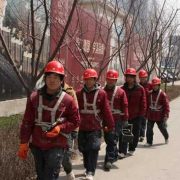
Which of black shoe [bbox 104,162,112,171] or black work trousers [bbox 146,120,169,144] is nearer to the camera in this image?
black shoe [bbox 104,162,112,171]

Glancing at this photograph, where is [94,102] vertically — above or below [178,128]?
above

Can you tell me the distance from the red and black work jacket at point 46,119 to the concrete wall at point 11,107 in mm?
8067

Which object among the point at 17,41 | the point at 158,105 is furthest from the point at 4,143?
the point at 17,41

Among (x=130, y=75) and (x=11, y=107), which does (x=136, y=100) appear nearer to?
(x=130, y=75)

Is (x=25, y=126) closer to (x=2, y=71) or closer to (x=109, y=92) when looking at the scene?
(x=109, y=92)

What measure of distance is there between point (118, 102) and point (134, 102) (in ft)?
3.63

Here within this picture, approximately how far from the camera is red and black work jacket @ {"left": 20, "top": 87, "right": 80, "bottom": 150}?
5207 millimetres

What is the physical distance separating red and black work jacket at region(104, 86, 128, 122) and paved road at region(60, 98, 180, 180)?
883mm

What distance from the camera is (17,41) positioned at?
14.0 meters

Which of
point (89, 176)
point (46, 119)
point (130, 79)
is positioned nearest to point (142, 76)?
point (130, 79)

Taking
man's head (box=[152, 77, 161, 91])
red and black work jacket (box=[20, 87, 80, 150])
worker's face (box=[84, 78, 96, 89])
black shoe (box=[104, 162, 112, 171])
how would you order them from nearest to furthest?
red and black work jacket (box=[20, 87, 80, 150]), worker's face (box=[84, 78, 96, 89]), black shoe (box=[104, 162, 112, 171]), man's head (box=[152, 77, 161, 91])

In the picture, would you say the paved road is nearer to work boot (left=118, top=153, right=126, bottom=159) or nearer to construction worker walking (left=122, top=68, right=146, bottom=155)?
work boot (left=118, top=153, right=126, bottom=159)

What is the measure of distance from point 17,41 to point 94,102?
7397 mm

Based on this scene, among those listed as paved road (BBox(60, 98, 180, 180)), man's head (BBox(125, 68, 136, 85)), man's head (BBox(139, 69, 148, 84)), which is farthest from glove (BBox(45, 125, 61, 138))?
man's head (BBox(139, 69, 148, 84))
